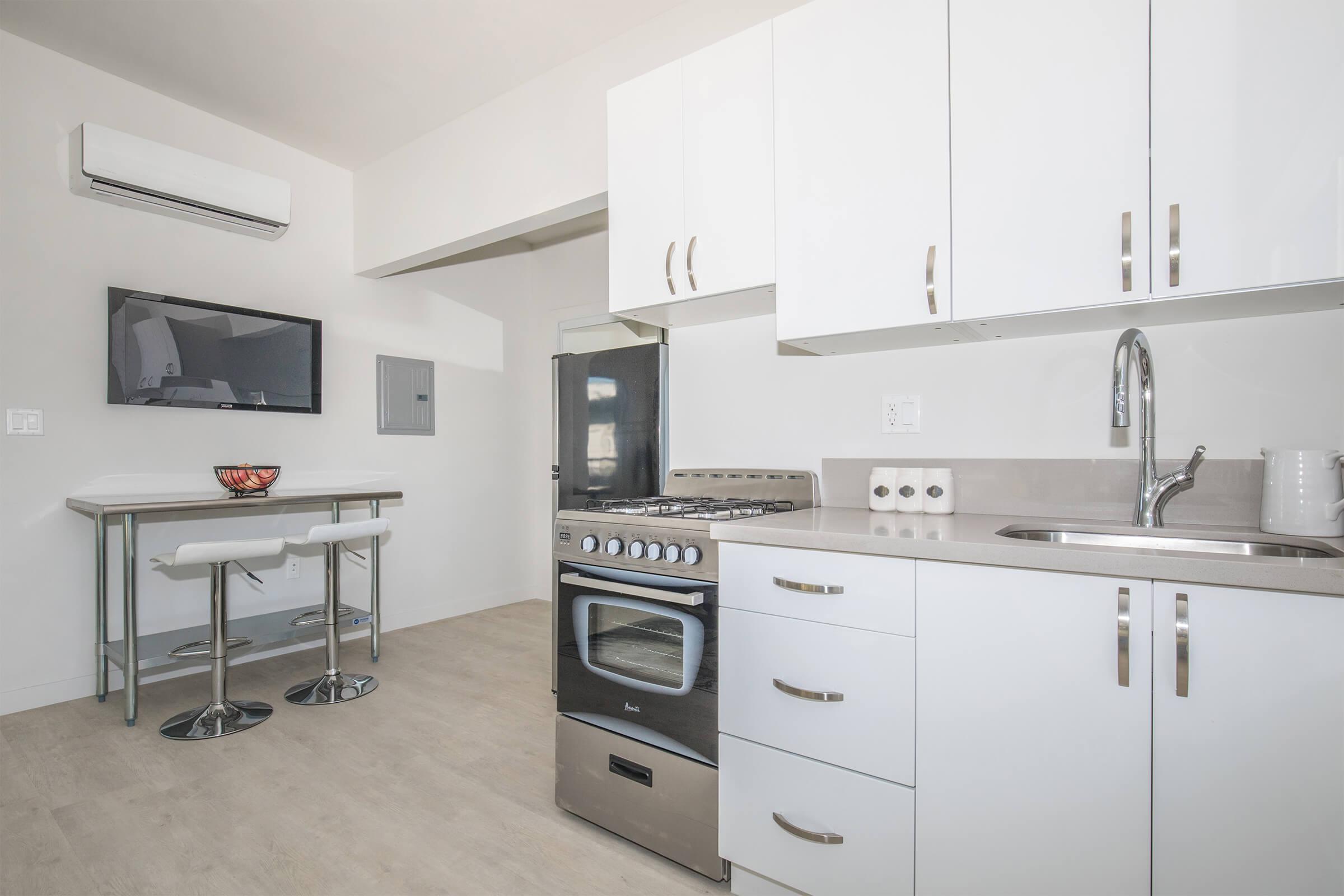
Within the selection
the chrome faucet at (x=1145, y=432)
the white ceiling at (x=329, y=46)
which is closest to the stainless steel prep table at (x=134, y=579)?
the white ceiling at (x=329, y=46)

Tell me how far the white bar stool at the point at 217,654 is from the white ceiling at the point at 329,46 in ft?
6.53

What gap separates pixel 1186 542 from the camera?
1.52 metres

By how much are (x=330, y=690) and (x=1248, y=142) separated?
3.57 metres

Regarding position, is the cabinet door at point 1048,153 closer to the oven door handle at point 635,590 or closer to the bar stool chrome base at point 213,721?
the oven door handle at point 635,590

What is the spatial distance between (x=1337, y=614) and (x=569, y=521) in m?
1.63

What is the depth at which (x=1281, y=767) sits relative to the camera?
103 cm

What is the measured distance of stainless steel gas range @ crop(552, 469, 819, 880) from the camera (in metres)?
1.66

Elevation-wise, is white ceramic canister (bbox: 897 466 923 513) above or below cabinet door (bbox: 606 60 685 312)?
below

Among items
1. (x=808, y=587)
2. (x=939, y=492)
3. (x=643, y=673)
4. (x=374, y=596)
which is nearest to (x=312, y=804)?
(x=643, y=673)

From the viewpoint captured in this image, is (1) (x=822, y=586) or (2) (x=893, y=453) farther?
(2) (x=893, y=453)

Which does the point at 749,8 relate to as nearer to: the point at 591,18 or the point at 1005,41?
the point at 591,18

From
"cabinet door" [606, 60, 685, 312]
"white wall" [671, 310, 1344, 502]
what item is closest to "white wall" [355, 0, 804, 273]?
"cabinet door" [606, 60, 685, 312]

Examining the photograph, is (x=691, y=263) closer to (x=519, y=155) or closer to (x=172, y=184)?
(x=519, y=155)

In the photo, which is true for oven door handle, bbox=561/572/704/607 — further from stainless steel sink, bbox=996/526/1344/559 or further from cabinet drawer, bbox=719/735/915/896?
stainless steel sink, bbox=996/526/1344/559
